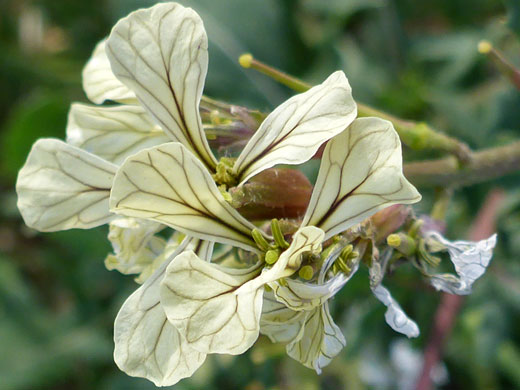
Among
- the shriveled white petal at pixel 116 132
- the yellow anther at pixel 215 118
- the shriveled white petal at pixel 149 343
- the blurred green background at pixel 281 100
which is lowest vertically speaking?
the blurred green background at pixel 281 100

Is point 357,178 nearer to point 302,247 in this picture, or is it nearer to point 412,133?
point 302,247

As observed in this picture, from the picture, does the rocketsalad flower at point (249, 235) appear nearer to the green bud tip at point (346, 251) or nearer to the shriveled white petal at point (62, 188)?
the green bud tip at point (346, 251)

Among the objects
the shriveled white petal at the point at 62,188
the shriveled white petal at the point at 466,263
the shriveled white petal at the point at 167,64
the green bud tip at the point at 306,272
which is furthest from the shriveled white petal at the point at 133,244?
the shriveled white petal at the point at 466,263

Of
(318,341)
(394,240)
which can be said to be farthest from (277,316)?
(394,240)

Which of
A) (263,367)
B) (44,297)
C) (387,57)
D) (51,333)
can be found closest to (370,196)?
(263,367)

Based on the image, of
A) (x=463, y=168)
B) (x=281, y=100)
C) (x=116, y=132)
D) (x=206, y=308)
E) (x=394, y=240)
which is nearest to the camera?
(x=206, y=308)

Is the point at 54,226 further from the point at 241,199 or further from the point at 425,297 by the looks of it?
the point at 425,297
